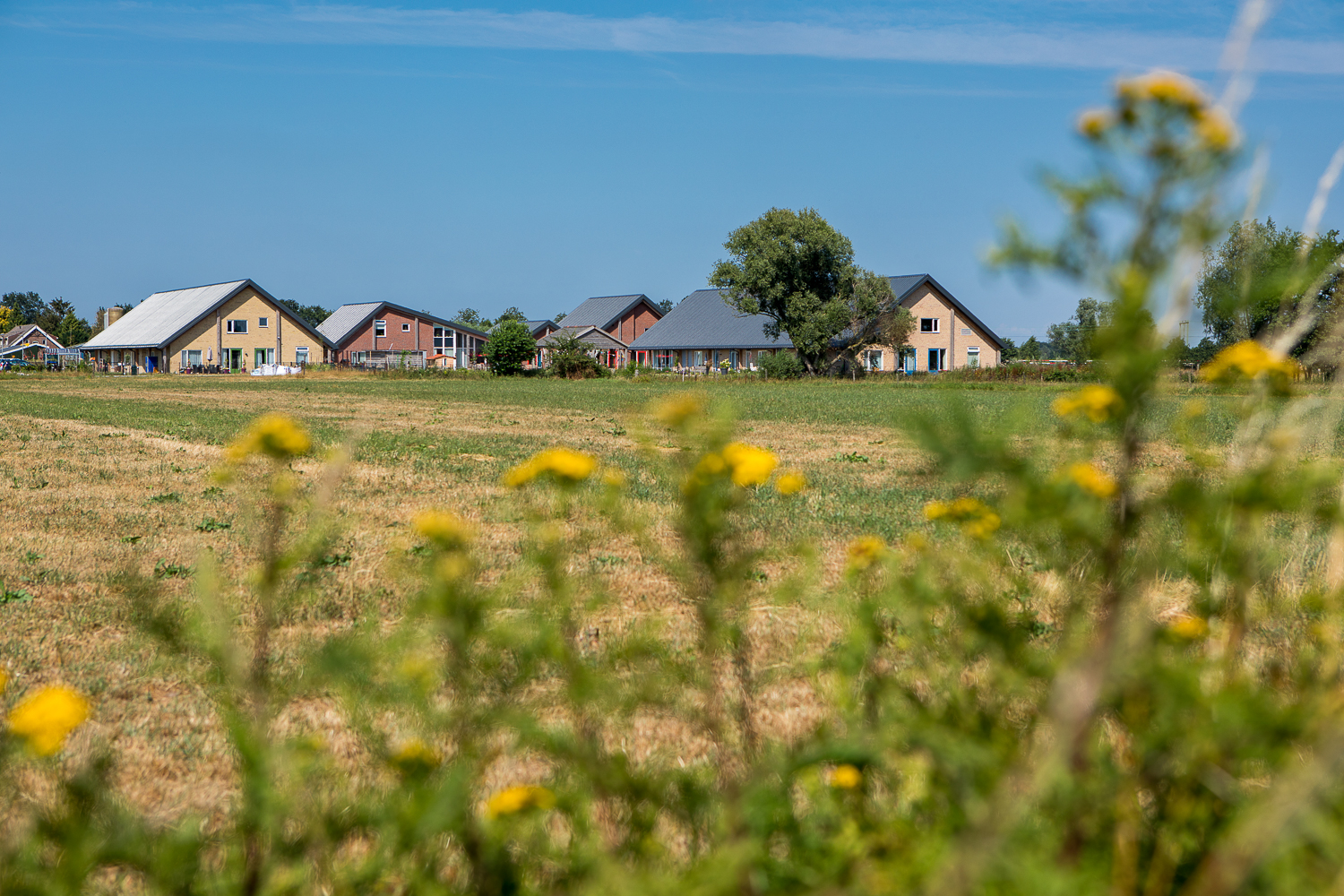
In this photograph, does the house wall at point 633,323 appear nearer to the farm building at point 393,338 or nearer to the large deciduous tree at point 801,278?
the farm building at point 393,338

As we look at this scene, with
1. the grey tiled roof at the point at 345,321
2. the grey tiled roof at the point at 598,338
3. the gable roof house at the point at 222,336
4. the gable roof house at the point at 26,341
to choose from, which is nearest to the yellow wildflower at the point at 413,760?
the gable roof house at the point at 222,336

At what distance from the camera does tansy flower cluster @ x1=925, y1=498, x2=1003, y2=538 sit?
188 centimetres

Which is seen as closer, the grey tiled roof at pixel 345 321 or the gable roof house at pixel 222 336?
the gable roof house at pixel 222 336

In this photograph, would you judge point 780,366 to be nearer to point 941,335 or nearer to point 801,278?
point 801,278

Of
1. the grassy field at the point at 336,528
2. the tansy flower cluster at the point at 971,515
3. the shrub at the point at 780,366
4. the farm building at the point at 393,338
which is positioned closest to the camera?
the tansy flower cluster at the point at 971,515

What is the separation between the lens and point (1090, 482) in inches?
54.1

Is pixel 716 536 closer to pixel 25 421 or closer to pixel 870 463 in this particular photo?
pixel 870 463

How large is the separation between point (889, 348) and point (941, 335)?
3.89 m

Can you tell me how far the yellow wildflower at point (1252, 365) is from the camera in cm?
136

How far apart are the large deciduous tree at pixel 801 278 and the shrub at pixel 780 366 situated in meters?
2.32

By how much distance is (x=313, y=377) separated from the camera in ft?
169

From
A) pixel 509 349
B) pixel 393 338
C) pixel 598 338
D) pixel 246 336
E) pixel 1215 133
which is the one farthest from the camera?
pixel 598 338

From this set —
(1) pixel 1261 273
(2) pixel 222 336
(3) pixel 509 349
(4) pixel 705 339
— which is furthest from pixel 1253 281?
(2) pixel 222 336

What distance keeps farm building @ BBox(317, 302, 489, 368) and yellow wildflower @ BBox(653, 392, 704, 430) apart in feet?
206
